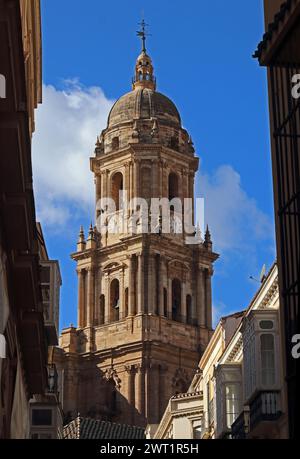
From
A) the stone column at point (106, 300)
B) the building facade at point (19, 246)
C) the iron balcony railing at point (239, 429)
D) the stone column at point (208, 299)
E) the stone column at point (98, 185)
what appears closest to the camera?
the building facade at point (19, 246)

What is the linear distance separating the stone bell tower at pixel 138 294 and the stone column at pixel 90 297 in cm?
→ 5

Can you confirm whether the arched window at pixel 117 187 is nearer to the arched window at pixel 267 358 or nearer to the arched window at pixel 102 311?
the arched window at pixel 102 311

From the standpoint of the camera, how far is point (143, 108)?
233 feet

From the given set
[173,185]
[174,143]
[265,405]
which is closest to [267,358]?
[265,405]

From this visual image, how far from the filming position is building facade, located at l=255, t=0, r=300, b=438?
17703 mm

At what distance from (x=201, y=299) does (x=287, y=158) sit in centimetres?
4760

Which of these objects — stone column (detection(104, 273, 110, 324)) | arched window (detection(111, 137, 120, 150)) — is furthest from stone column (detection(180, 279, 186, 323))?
arched window (detection(111, 137, 120, 150))

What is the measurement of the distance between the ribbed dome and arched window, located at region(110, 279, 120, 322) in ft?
33.0

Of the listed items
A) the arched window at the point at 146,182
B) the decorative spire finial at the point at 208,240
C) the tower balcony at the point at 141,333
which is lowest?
the tower balcony at the point at 141,333

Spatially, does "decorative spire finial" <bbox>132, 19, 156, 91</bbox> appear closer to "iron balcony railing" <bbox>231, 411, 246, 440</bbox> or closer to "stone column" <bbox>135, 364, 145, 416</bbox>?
"stone column" <bbox>135, 364, 145, 416</bbox>

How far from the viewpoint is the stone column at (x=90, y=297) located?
66.3m

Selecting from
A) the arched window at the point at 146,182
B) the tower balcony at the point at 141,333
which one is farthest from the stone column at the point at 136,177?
the tower balcony at the point at 141,333

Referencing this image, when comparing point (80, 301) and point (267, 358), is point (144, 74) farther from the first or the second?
point (267, 358)
